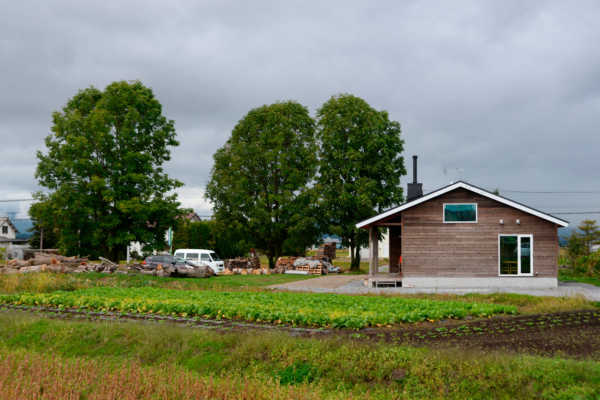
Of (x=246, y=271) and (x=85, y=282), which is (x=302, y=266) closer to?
(x=246, y=271)

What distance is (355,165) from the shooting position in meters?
37.9

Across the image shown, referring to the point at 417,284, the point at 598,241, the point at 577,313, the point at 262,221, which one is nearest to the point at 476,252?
the point at 417,284

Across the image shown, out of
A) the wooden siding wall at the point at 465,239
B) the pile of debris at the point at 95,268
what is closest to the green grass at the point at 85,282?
the pile of debris at the point at 95,268

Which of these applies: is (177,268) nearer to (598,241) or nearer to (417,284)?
(417,284)

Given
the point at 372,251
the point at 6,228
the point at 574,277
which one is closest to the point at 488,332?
the point at 372,251

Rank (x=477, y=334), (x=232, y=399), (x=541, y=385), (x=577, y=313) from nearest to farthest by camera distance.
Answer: (x=232, y=399) < (x=541, y=385) < (x=477, y=334) < (x=577, y=313)

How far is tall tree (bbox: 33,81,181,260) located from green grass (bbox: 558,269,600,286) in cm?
2525

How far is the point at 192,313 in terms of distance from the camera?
46.2 feet

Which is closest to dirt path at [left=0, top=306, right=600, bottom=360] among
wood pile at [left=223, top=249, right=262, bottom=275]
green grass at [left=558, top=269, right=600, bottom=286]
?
green grass at [left=558, top=269, right=600, bottom=286]

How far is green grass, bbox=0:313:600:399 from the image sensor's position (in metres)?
7.14

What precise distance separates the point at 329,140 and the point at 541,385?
108ft

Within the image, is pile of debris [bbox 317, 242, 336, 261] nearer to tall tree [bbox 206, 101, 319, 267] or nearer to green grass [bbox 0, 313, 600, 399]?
tall tree [bbox 206, 101, 319, 267]

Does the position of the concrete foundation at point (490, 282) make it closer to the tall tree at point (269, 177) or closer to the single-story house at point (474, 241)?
the single-story house at point (474, 241)

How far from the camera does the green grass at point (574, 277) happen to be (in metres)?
28.7
